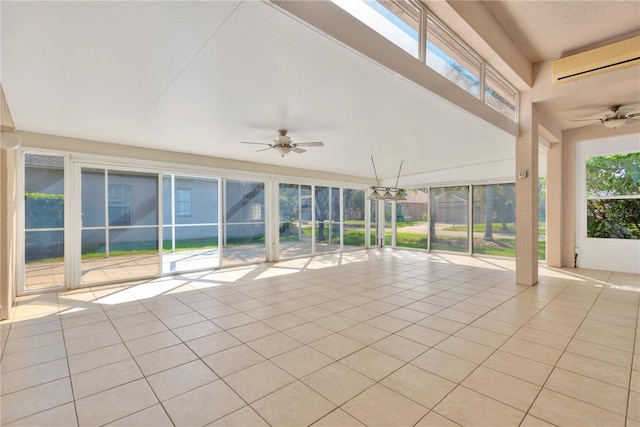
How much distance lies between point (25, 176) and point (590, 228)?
10.4 m

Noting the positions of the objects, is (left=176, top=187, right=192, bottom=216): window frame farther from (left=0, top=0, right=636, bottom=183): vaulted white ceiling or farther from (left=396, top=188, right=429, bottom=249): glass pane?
(left=396, top=188, right=429, bottom=249): glass pane

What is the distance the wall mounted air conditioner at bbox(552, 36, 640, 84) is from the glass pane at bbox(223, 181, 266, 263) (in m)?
6.02

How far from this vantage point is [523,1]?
3059 mm

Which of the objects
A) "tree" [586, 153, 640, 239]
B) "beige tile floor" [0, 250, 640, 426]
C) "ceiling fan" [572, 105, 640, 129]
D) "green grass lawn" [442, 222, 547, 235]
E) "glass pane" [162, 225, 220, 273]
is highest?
"ceiling fan" [572, 105, 640, 129]

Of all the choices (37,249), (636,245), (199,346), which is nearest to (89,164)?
(37,249)

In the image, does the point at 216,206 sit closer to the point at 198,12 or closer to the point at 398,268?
the point at 398,268

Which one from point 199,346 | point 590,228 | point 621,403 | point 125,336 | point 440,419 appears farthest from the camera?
point 590,228

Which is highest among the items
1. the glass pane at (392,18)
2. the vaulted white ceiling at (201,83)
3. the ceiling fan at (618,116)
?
the glass pane at (392,18)

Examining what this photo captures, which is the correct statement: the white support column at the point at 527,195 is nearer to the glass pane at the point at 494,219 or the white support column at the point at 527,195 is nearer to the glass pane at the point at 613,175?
the glass pane at the point at 613,175

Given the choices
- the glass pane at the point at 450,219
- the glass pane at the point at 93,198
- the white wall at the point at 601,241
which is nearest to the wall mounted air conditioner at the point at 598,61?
the white wall at the point at 601,241

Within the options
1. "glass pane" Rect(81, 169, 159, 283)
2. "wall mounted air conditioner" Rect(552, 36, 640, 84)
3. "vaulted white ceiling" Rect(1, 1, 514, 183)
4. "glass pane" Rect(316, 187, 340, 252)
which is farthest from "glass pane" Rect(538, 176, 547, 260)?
"glass pane" Rect(81, 169, 159, 283)

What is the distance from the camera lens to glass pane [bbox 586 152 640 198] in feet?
18.2

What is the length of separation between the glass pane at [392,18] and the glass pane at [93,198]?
17.1 feet

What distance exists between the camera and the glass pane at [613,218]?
5.57 metres
